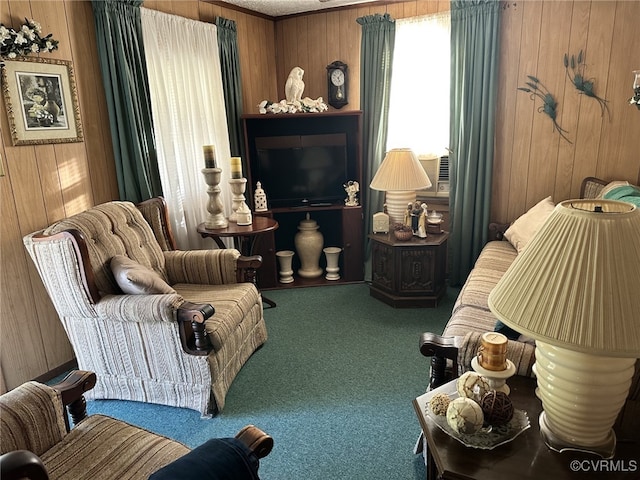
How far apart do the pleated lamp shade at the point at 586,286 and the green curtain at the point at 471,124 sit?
2755 millimetres

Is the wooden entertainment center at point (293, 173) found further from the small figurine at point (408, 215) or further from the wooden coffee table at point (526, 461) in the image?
the wooden coffee table at point (526, 461)

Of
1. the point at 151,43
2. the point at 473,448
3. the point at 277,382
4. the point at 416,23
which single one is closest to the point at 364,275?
the point at 277,382

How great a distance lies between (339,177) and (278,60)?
144cm

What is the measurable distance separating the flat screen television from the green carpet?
1178 millimetres

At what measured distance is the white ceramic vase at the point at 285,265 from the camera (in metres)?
4.19

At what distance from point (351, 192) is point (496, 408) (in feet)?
9.45

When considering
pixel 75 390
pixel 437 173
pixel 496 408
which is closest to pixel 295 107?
pixel 437 173

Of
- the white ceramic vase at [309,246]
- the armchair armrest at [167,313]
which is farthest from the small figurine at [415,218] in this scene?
the armchair armrest at [167,313]

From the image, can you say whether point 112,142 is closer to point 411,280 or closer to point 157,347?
point 157,347

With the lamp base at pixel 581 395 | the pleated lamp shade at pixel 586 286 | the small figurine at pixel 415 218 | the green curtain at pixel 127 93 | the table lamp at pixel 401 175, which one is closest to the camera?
the pleated lamp shade at pixel 586 286

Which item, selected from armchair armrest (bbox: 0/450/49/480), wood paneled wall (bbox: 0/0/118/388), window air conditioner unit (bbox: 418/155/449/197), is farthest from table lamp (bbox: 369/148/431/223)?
armchair armrest (bbox: 0/450/49/480)

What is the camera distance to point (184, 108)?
3.57 meters

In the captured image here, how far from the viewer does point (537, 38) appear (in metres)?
3.43

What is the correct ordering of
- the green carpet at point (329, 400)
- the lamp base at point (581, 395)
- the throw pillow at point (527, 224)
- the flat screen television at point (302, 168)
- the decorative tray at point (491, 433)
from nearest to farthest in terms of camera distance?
1. the lamp base at point (581, 395)
2. the decorative tray at point (491, 433)
3. the green carpet at point (329, 400)
4. the throw pillow at point (527, 224)
5. the flat screen television at point (302, 168)
